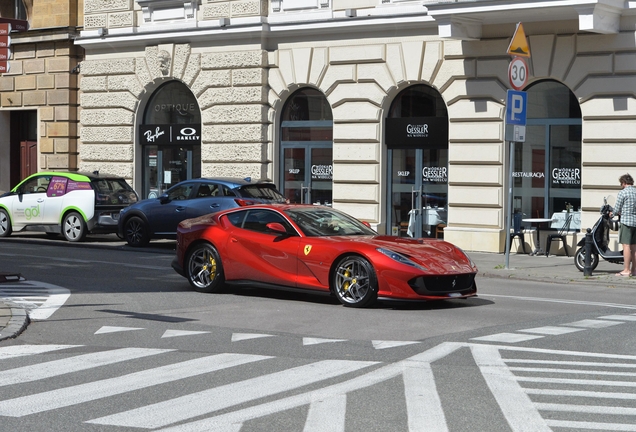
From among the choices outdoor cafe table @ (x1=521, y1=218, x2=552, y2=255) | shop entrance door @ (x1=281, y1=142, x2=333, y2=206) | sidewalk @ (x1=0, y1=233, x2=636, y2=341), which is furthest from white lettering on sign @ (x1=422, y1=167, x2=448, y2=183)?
shop entrance door @ (x1=281, y1=142, x2=333, y2=206)

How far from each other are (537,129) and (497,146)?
912mm

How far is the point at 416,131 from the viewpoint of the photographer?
941 inches

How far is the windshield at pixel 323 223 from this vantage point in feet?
44.7

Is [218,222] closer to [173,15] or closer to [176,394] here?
[176,394]

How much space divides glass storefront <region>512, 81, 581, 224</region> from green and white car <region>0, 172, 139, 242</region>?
29.2ft

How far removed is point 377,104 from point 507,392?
667 inches

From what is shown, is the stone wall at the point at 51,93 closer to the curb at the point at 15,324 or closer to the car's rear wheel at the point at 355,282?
the curb at the point at 15,324

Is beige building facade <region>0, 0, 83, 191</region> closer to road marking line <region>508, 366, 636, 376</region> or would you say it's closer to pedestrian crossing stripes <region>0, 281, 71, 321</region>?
pedestrian crossing stripes <region>0, 281, 71, 321</region>

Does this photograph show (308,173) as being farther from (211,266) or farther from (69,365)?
(69,365)

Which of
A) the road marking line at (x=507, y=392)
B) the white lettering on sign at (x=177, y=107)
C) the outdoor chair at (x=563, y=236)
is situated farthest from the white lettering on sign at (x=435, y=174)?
the road marking line at (x=507, y=392)

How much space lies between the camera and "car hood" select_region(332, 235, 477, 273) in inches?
497

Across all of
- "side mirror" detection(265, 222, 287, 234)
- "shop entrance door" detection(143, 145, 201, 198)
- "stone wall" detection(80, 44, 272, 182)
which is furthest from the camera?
"shop entrance door" detection(143, 145, 201, 198)

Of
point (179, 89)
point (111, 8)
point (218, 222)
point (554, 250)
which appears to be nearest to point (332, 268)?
point (218, 222)

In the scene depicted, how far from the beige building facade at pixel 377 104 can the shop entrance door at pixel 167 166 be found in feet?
0.13
